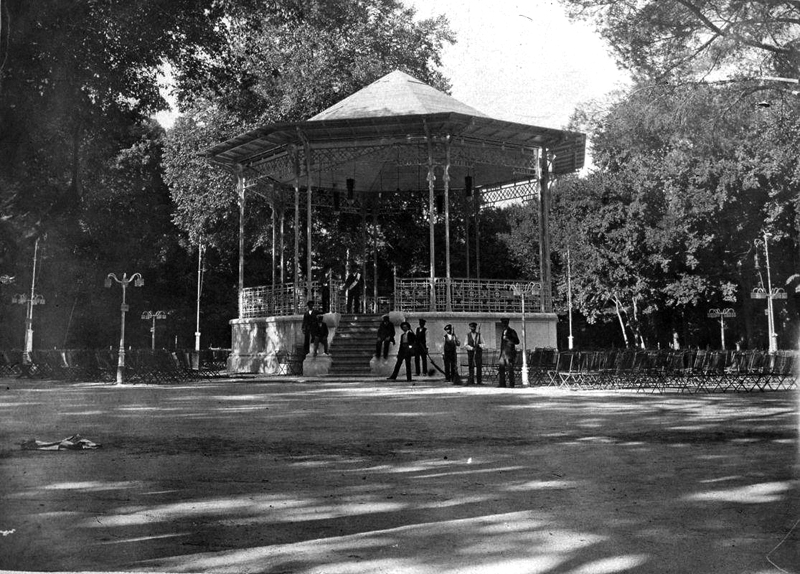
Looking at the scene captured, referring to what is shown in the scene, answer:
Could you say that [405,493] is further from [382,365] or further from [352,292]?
[352,292]

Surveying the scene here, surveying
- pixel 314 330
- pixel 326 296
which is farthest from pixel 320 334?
pixel 326 296

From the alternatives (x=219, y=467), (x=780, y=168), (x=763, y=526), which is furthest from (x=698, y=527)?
(x=780, y=168)

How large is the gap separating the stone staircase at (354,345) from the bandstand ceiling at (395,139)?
15.7 ft

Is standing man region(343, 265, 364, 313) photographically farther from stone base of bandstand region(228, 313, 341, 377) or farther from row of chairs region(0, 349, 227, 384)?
row of chairs region(0, 349, 227, 384)

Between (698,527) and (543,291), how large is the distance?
946 inches

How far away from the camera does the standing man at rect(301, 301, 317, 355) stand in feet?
88.0

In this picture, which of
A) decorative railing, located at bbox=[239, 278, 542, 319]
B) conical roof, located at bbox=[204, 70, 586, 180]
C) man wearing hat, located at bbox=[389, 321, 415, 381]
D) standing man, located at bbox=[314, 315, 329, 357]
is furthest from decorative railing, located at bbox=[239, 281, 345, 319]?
man wearing hat, located at bbox=[389, 321, 415, 381]

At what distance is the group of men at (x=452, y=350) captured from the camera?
22.0 m

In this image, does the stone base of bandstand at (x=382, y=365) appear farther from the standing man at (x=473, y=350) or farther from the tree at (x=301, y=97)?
the tree at (x=301, y=97)

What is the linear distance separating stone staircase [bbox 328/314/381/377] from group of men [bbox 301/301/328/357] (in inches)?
27.3

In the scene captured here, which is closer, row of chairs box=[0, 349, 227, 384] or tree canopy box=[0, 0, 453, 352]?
tree canopy box=[0, 0, 453, 352]

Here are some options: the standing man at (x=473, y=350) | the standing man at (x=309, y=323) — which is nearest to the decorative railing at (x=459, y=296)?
the standing man at (x=309, y=323)

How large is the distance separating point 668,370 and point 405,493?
626 inches

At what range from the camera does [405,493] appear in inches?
285
